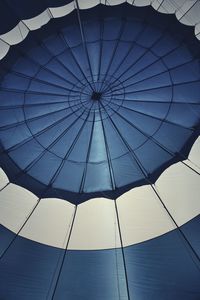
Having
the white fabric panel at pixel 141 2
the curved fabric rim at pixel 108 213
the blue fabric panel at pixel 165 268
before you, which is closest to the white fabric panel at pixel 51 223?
the curved fabric rim at pixel 108 213

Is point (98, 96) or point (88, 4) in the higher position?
point (88, 4)

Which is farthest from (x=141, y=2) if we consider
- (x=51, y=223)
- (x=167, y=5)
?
(x=51, y=223)

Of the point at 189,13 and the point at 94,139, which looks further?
the point at 94,139

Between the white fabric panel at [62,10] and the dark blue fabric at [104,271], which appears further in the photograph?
the white fabric panel at [62,10]

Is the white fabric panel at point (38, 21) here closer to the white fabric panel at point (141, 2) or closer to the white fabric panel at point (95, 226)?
the white fabric panel at point (141, 2)

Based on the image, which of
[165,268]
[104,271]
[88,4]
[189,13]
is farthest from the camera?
[88,4]

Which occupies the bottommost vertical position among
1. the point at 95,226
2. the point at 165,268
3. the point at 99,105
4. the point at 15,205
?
the point at 165,268

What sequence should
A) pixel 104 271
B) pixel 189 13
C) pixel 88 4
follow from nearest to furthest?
pixel 104 271 → pixel 189 13 → pixel 88 4

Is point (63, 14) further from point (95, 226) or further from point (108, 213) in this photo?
point (95, 226)
